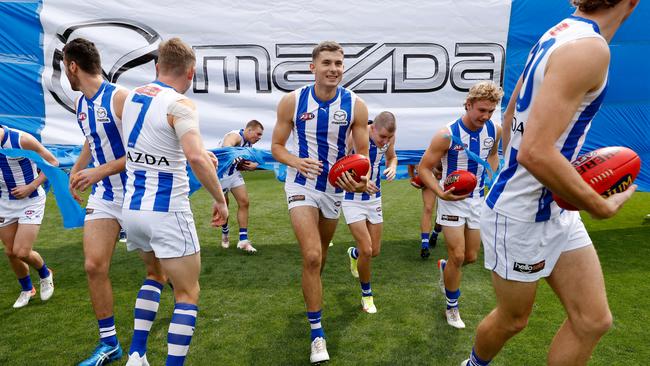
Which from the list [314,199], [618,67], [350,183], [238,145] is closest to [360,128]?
[350,183]

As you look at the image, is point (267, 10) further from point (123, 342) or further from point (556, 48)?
point (556, 48)

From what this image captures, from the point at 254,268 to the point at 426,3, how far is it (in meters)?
4.61

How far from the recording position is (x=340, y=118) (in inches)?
145

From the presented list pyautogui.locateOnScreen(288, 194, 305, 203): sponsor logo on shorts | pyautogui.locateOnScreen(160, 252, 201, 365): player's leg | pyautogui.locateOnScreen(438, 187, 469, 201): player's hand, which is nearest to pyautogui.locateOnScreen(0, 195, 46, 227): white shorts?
pyautogui.locateOnScreen(160, 252, 201, 365): player's leg

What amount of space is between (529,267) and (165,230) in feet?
6.74

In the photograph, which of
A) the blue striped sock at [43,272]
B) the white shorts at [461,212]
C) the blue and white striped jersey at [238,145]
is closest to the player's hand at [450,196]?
the white shorts at [461,212]

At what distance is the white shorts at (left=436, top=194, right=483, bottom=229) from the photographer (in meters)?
4.06

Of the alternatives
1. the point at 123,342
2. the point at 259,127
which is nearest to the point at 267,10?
the point at 259,127

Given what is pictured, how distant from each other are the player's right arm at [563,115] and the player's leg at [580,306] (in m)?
0.45

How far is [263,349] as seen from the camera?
359 centimetres

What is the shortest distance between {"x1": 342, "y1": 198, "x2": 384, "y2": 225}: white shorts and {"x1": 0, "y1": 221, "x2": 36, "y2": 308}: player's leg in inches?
133

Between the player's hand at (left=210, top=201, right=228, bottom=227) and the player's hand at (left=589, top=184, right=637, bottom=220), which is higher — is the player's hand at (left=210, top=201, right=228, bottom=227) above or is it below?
below

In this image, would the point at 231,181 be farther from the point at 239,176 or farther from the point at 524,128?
the point at 524,128

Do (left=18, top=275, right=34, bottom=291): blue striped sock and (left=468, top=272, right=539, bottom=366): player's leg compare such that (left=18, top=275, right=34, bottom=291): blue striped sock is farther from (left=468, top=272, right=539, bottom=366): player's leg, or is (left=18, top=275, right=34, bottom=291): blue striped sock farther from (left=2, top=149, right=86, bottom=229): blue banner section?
(left=468, top=272, right=539, bottom=366): player's leg
